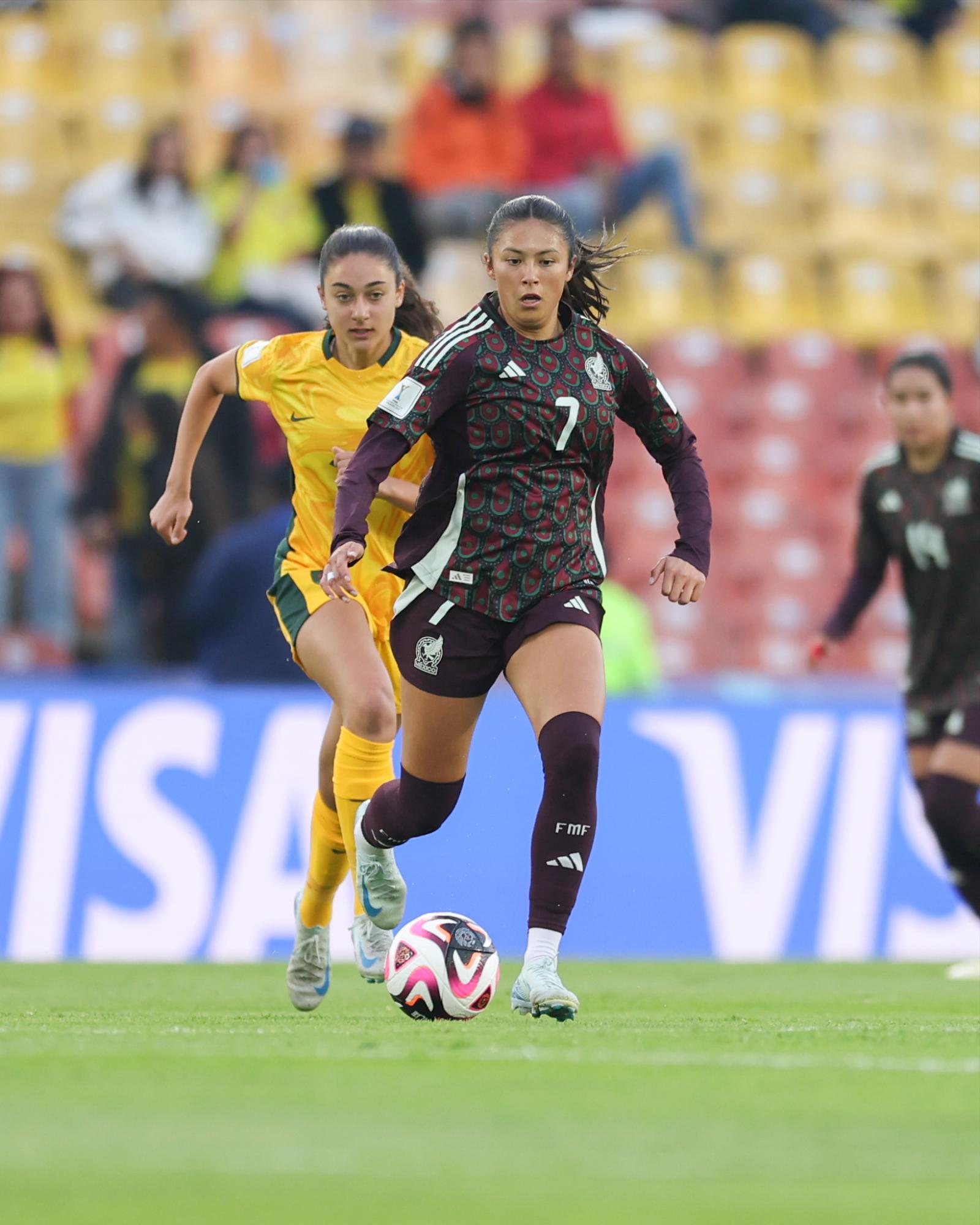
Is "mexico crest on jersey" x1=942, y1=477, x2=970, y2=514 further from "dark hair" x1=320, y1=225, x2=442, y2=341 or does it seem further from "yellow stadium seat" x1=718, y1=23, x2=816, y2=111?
"yellow stadium seat" x1=718, y1=23, x2=816, y2=111

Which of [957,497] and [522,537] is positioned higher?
[957,497]

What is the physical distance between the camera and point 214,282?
552 inches

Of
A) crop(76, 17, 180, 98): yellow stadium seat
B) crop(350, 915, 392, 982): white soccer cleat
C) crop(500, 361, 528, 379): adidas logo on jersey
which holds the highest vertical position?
crop(76, 17, 180, 98): yellow stadium seat

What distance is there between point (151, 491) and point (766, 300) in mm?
4525

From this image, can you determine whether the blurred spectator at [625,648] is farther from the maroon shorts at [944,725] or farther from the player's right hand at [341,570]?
the player's right hand at [341,570]

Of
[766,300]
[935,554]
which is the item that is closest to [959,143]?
[766,300]

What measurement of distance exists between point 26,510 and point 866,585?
21.3ft

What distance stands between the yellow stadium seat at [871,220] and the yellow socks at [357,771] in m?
9.99

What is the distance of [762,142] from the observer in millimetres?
15773

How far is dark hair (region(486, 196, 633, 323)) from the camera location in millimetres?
5680

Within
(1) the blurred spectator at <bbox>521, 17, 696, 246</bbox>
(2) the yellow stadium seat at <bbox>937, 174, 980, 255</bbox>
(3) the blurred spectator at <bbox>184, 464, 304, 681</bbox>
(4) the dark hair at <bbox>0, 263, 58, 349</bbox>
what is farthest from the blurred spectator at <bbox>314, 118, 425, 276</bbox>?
(2) the yellow stadium seat at <bbox>937, 174, 980, 255</bbox>

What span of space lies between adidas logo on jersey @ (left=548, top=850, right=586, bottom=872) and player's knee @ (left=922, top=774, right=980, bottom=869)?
273 centimetres

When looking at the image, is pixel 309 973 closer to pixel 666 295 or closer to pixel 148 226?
pixel 148 226

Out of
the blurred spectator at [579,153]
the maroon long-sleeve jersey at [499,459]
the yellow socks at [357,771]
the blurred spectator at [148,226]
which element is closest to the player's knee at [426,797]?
the yellow socks at [357,771]
